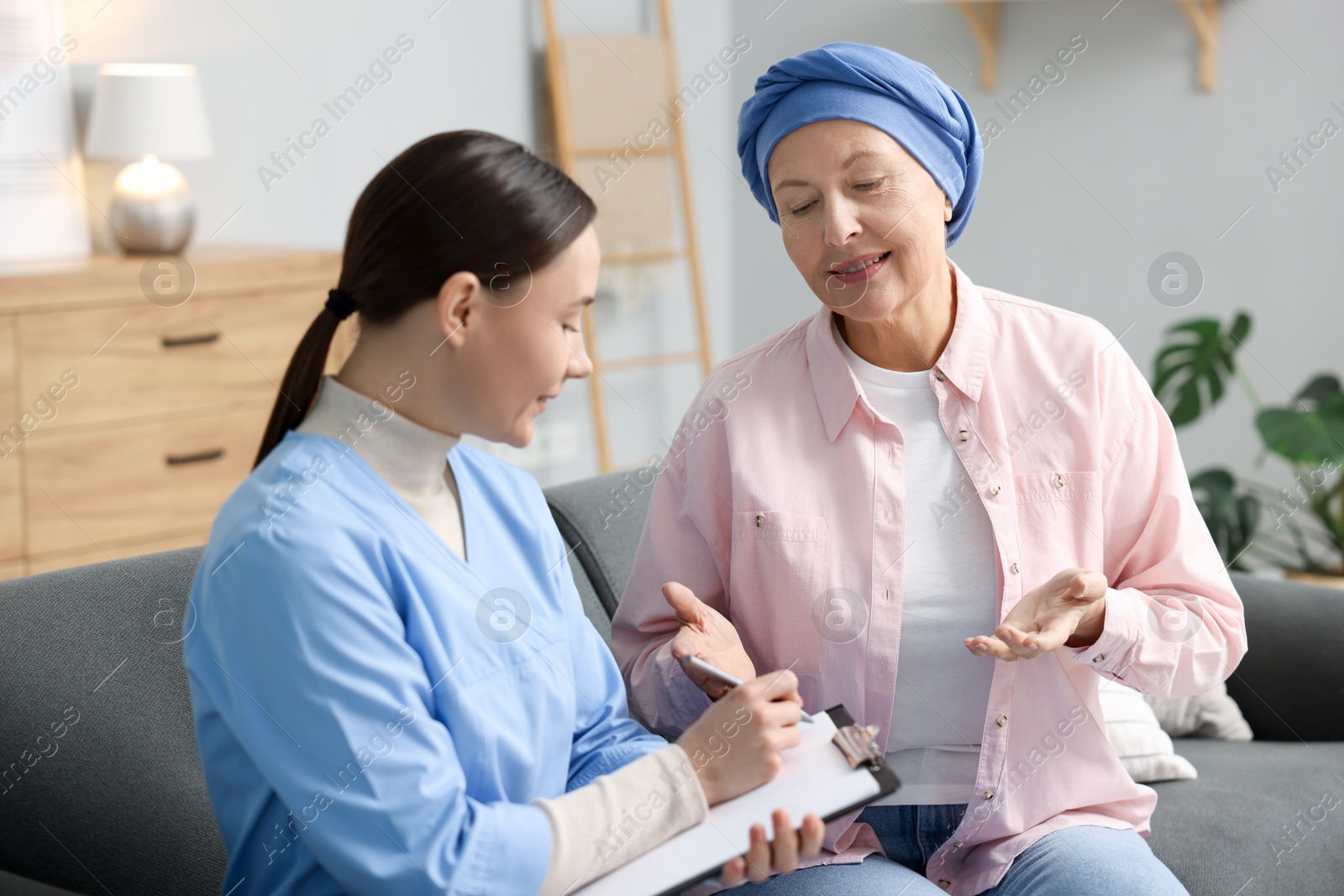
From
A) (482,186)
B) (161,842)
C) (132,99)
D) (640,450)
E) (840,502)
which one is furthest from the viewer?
(640,450)

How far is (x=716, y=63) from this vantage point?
14.0 ft

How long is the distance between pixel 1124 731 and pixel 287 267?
81.9 inches

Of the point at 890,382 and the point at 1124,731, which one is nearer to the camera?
the point at 890,382

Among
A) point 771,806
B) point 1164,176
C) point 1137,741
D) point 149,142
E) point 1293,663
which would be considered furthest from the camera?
point 1164,176

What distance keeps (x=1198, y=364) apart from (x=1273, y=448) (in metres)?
0.29

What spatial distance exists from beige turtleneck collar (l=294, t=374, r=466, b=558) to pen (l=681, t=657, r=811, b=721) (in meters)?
0.24

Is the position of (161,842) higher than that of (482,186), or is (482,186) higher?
(482,186)

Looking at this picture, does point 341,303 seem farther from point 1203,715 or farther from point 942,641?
point 1203,715

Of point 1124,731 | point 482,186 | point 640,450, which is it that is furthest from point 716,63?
point 482,186

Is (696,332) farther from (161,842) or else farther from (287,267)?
(161,842)

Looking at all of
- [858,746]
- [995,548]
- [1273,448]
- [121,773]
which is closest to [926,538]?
[995,548]

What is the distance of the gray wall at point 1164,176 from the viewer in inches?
118

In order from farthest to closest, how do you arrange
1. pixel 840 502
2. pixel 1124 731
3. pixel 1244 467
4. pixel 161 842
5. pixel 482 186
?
pixel 1244 467
pixel 1124 731
pixel 840 502
pixel 161 842
pixel 482 186

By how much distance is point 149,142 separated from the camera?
2.79 metres
